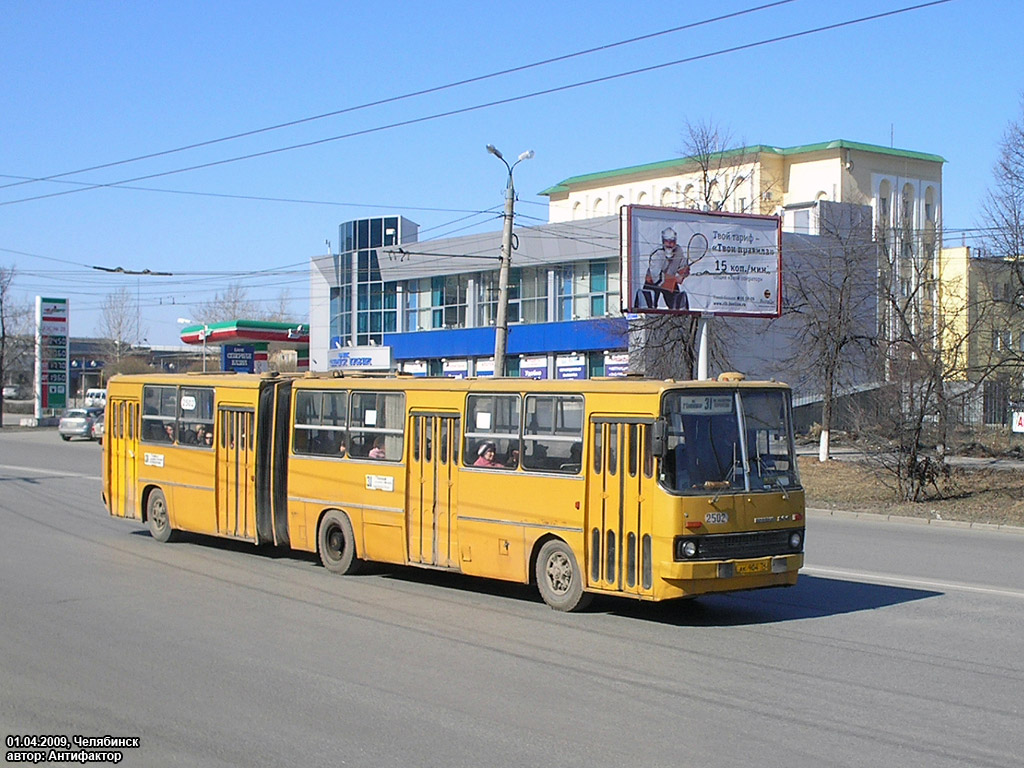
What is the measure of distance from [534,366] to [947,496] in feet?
95.7

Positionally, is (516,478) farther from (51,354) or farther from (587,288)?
(51,354)

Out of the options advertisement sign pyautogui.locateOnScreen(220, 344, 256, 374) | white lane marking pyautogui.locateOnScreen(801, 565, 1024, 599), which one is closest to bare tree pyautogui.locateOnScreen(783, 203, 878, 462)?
white lane marking pyautogui.locateOnScreen(801, 565, 1024, 599)

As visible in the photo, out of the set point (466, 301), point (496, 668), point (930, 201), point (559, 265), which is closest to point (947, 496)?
point (496, 668)

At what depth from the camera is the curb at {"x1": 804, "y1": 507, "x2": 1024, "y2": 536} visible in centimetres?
2066

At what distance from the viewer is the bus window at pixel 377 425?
13.6 metres

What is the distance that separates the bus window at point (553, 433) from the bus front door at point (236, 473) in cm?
526

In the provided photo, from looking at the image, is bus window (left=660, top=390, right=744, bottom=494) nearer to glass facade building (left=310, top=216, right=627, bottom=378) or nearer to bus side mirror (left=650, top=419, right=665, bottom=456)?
bus side mirror (left=650, top=419, right=665, bottom=456)

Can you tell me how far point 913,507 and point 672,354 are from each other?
13693 millimetres

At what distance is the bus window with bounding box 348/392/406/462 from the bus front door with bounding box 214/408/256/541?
2.20 meters

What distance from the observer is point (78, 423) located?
5106 centimetres

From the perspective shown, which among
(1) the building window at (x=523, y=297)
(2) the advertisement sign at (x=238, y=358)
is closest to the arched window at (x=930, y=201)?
(1) the building window at (x=523, y=297)

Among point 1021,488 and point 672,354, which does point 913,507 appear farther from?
point 672,354

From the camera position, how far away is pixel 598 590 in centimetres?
1105

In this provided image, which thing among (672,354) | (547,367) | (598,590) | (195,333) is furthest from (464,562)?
(195,333)
